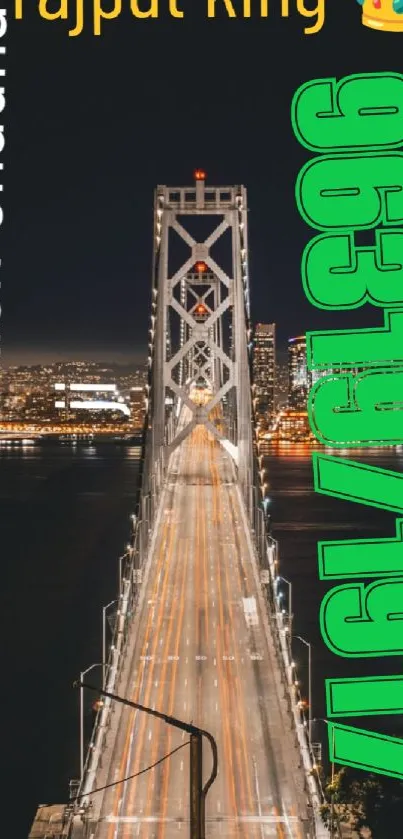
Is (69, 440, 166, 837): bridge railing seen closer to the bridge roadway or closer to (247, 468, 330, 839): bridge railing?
the bridge roadway

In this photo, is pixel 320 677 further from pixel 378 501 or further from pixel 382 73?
pixel 382 73

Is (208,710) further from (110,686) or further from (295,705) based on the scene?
(110,686)

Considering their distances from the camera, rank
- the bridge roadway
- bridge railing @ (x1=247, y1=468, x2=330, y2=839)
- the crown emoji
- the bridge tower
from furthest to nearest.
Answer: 1. the bridge tower
2. bridge railing @ (x1=247, y1=468, x2=330, y2=839)
3. the bridge roadway
4. the crown emoji

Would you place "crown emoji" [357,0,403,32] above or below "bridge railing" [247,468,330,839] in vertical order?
above

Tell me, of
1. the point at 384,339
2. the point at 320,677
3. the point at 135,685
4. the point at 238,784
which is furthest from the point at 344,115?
the point at 320,677

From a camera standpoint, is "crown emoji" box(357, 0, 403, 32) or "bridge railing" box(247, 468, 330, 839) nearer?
"crown emoji" box(357, 0, 403, 32)

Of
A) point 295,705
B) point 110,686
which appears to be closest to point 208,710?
point 295,705

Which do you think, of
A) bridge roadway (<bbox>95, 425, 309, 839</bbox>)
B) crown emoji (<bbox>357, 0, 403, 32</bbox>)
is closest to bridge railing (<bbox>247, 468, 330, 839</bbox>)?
bridge roadway (<bbox>95, 425, 309, 839</bbox>)
